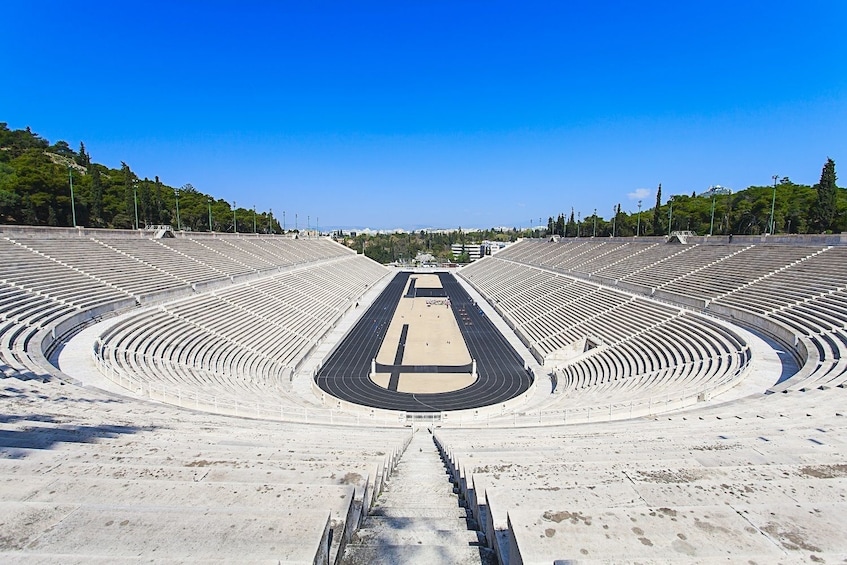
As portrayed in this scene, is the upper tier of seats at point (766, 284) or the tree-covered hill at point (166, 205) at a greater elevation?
the tree-covered hill at point (166, 205)

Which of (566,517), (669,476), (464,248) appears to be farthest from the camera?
(464,248)

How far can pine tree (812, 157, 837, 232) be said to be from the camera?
136 ft

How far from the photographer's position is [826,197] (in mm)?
42125

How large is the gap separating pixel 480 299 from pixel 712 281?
27.2 m

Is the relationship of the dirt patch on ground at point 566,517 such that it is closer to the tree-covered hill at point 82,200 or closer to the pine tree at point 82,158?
the tree-covered hill at point 82,200

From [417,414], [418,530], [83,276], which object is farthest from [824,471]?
[83,276]

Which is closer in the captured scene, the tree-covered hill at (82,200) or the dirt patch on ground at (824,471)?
the dirt patch on ground at (824,471)

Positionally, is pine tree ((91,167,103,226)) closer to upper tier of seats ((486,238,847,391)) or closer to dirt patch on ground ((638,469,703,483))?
upper tier of seats ((486,238,847,391))

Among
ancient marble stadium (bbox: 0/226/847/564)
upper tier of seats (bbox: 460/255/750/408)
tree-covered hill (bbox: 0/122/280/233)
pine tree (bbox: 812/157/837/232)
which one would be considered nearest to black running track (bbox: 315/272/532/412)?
ancient marble stadium (bbox: 0/226/847/564)

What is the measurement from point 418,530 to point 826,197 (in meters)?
56.7

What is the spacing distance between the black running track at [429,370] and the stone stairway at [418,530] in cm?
1353

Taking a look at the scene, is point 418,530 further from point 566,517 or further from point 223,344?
point 223,344

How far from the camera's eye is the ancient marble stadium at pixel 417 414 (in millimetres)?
2891

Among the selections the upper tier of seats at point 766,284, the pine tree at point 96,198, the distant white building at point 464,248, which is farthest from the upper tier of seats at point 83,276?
the distant white building at point 464,248
